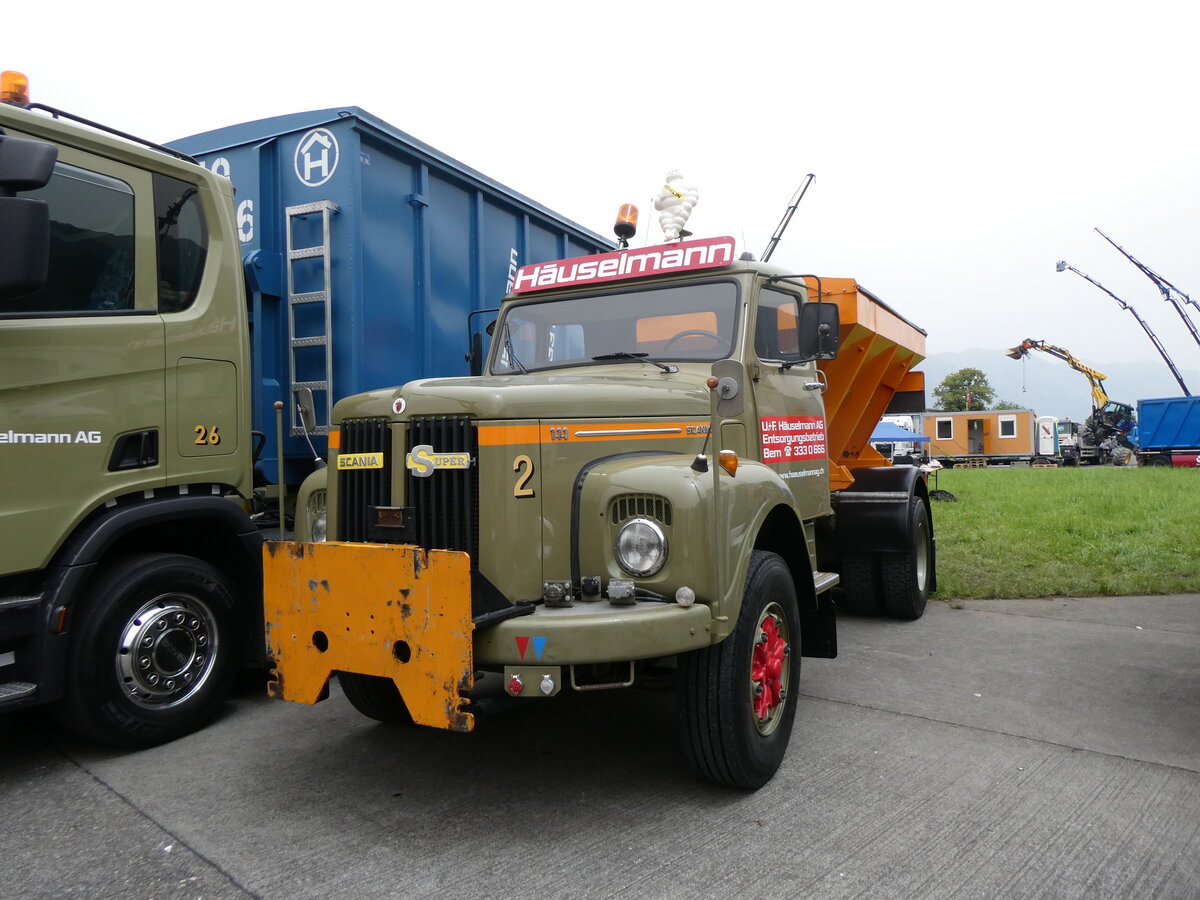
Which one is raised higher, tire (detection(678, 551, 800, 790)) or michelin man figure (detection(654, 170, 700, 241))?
michelin man figure (detection(654, 170, 700, 241))

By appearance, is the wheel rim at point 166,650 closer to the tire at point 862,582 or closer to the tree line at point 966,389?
the tire at point 862,582

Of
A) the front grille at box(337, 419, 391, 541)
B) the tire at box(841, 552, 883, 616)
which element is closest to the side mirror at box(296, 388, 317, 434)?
the front grille at box(337, 419, 391, 541)

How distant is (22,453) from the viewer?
3.49 metres

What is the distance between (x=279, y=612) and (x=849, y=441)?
4871mm

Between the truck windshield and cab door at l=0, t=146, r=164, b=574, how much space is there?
1.81 m

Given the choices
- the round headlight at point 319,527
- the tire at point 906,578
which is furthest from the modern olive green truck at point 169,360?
the tire at point 906,578

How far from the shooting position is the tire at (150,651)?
3758 millimetres

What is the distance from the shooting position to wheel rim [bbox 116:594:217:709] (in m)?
3.92

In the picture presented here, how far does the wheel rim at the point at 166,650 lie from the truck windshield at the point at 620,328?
2.00 m

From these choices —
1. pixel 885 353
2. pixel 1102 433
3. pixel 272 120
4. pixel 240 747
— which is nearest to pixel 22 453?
pixel 240 747

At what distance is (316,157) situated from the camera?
4969mm

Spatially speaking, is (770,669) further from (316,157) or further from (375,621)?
(316,157)

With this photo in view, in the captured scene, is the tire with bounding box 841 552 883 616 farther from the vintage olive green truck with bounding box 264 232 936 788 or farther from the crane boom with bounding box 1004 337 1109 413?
the crane boom with bounding box 1004 337 1109 413

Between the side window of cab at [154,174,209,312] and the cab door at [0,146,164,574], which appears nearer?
the cab door at [0,146,164,574]
